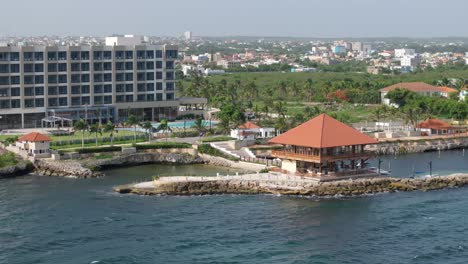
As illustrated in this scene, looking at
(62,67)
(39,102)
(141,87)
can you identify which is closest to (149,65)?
(141,87)

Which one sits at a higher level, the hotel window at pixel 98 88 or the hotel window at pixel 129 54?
the hotel window at pixel 129 54

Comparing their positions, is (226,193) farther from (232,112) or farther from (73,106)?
(73,106)

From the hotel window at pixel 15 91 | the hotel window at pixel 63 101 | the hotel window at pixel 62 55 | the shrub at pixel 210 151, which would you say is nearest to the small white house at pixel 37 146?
the shrub at pixel 210 151

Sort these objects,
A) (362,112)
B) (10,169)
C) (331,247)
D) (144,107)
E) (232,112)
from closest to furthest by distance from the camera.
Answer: (331,247)
(10,169)
(232,112)
(144,107)
(362,112)

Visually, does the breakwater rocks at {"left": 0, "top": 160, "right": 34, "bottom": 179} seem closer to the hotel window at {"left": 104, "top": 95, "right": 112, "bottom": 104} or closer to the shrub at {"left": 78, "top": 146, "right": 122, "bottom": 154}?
the shrub at {"left": 78, "top": 146, "right": 122, "bottom": 154}

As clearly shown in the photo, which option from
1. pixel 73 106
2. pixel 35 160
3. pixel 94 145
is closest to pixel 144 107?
pixel 73 106

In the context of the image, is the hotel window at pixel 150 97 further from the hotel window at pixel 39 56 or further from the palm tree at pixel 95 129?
the palm tree at pixel 95 129
